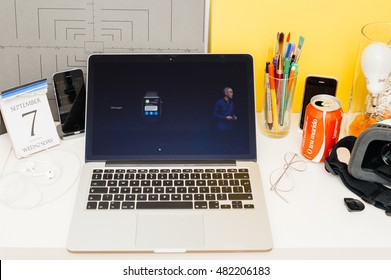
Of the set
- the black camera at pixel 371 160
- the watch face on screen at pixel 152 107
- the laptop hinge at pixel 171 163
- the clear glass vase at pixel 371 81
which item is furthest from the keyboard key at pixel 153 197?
the clear glass vase at pixel 371 81

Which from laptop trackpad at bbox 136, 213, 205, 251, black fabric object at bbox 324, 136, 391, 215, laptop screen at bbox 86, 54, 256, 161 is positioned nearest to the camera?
laptop trackpad at bbox 136, 213, 205, 251

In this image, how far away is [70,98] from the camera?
4.42 feet

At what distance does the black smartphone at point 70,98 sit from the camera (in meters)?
1.33

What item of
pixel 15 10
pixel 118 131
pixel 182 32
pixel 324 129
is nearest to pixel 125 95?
pixel 118 131

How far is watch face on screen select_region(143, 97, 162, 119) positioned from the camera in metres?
1.28

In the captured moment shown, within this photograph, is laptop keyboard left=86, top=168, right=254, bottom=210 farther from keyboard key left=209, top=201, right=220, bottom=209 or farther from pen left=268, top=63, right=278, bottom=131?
pen left=268, top=63, right=278, bottom=131

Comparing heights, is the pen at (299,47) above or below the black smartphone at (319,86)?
above

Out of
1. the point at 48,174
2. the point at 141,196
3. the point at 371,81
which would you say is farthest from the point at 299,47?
the point at 48,174

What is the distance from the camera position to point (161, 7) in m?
1.32

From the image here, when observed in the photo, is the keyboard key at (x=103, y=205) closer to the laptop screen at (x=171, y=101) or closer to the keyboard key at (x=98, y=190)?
the keyboard key at (x=98, y=190)

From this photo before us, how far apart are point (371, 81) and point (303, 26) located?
0.22 meters

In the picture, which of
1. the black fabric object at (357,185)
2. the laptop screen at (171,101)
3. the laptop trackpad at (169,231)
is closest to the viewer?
the laptop trackpad at (169,231)

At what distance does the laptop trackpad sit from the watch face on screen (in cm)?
26


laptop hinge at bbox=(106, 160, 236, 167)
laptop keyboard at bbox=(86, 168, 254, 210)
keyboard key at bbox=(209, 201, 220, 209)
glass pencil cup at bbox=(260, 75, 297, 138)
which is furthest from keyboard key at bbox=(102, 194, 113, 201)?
glass pencil cup at bbox=(260, 75, 297, 138)
